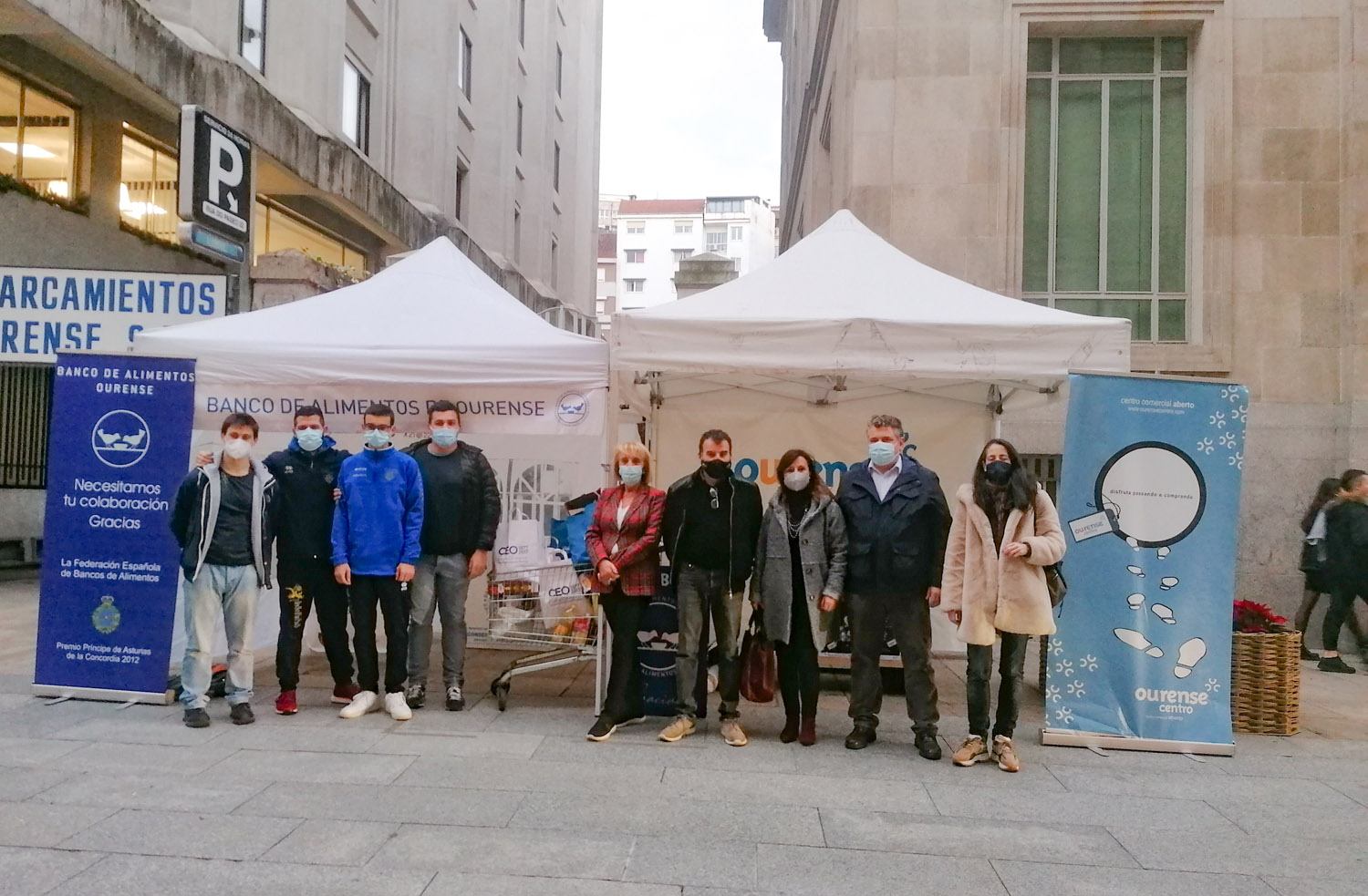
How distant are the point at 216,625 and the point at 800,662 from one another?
3667 mm

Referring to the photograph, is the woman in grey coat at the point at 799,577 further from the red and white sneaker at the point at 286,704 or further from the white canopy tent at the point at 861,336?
the red and white sneaker at the point at 286,704

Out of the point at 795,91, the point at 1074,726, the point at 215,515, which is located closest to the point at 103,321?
the point at 215,515

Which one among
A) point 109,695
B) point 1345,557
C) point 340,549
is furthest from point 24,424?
point 1345,557

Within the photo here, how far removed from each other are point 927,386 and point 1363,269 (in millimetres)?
5485

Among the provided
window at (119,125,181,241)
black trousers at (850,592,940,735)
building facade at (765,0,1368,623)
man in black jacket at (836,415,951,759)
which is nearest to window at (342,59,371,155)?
window at (119,125,181,241)

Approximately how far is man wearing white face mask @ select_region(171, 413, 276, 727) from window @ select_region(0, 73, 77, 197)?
8114mm

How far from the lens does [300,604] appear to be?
255 inches

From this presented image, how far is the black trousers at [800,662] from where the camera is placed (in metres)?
6.05

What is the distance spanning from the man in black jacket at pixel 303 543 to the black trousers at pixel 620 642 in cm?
188

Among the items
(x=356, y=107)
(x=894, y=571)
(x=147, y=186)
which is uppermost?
(x=356, y=107)

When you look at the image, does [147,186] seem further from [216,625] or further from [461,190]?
[461,190]

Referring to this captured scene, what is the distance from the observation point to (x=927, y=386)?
27.4ft

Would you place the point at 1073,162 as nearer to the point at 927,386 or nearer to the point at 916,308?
the point at 927,386

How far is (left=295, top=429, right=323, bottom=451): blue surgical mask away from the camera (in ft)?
21.1
